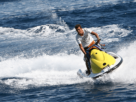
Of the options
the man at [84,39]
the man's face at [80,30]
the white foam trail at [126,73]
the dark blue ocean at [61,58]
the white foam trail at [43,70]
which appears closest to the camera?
the dark blue ocean at [61,58]

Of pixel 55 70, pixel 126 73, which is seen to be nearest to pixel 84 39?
pixel 126 73

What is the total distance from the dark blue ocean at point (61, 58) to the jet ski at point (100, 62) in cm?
17

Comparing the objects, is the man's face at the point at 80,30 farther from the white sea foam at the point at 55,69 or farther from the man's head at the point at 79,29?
the white sea foam at the point at 55,69

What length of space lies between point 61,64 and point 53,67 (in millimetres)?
412

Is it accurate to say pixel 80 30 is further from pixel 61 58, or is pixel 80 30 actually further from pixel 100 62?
pixel 61 58

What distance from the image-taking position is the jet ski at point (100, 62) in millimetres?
7142

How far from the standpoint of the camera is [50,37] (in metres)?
16.4

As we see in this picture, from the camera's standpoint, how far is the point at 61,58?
1117cm

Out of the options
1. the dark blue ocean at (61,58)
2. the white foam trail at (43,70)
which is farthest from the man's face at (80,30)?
the white foam trail at (43,70)

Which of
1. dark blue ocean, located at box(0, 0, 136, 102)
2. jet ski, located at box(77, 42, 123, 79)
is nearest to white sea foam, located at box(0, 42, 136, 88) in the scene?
dark blue ocean, located at box(0, 0, 136, 102)

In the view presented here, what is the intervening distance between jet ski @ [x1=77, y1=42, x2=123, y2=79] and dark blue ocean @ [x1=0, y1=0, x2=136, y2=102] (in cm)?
17

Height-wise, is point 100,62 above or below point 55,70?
above

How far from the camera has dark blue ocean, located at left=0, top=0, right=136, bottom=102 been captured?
6.73m

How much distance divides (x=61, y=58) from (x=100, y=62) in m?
4.15
